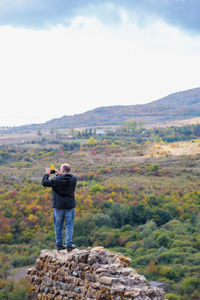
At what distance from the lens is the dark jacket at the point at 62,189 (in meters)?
5.58

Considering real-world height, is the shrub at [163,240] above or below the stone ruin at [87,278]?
below

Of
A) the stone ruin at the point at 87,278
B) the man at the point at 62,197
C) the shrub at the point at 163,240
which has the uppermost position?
the man at the point at 62,197

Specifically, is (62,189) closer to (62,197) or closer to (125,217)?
(62,197)

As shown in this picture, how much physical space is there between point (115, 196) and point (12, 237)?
1643cm

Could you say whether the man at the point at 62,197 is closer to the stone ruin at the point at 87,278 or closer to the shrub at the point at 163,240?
the stone ruin at the point at 87,278

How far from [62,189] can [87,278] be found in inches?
56.9

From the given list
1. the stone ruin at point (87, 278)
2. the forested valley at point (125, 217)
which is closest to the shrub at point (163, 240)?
the forested valley at point (125, 217)

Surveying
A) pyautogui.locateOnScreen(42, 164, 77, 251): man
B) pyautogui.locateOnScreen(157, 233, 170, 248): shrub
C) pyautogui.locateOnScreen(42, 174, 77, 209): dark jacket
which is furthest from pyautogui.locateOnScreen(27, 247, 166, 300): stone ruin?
pyautogui.locateOnScreen(157, 233, 170, 248): shrub

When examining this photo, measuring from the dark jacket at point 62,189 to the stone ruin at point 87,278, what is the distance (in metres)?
0.80

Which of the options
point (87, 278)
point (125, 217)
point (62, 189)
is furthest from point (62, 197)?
point (125, 217)

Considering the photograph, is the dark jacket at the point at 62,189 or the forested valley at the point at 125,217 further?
the forested valley at the point at 125,217

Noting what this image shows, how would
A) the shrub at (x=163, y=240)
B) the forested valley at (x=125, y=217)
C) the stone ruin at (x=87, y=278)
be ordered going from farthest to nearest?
the shrub at (x=163, y=240) → the forested valley at (x=125, y=217) → the stone ruin at (x=87, y=278)

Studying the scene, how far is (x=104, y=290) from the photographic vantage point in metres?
4.70

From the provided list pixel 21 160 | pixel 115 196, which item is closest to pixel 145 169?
pixel 115 196
